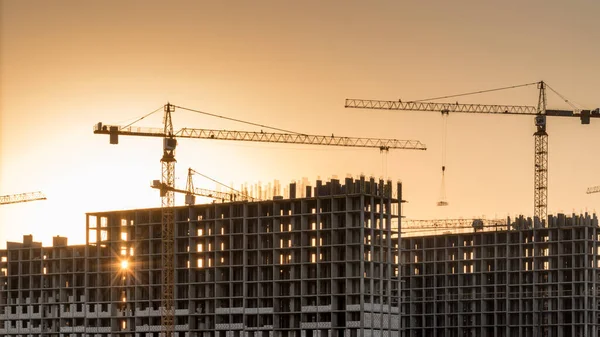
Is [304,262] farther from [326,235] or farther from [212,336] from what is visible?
[212,336]

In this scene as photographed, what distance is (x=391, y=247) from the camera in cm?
19000

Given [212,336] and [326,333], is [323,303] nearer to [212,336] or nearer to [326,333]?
[326,333]

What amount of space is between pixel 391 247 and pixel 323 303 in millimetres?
11657

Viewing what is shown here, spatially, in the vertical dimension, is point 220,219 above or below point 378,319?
above

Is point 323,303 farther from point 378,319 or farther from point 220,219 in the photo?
point 220,219

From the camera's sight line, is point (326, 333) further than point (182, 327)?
No

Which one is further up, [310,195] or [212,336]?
[310,195]

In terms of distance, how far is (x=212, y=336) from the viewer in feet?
645

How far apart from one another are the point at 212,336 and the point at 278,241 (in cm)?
1611

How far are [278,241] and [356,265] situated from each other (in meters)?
13.3

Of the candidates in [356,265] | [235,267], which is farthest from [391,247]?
[235,267]

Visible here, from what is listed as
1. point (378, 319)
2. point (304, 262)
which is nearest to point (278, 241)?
point (304, 262)

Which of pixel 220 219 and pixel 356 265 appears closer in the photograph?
pixel 356 265

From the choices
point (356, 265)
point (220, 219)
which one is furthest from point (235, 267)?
point (356, 265)
